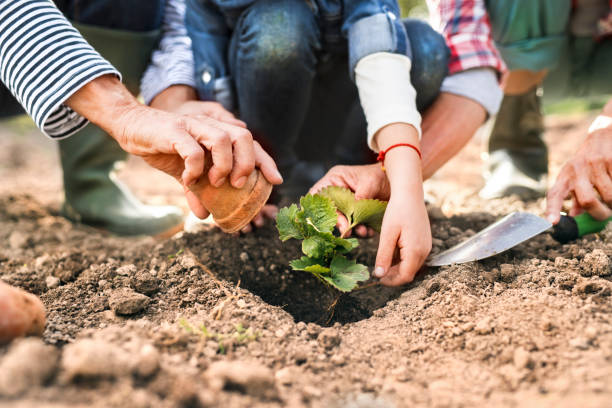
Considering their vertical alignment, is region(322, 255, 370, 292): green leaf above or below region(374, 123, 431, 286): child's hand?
below

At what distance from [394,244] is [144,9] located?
5.11 ft

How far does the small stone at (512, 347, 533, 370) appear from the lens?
0.98 m

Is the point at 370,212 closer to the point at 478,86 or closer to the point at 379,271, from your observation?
the point at 379,271

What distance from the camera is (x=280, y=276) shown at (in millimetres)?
1621

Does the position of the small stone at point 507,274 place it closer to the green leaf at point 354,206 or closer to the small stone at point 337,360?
the green leaf at point 354,206

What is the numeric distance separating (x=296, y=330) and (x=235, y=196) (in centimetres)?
44

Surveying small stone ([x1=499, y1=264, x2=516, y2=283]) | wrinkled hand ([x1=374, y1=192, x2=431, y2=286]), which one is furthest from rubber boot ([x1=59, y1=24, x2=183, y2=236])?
A: small stone ([x1=499, y1=264, x2=516, y2=283])

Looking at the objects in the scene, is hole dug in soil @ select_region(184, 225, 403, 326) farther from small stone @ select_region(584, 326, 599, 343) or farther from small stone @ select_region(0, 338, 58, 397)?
small stone @ select_region(0, 338, 58, 397)

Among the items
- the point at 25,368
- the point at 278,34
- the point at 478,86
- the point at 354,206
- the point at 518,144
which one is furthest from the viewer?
the point at 518,144

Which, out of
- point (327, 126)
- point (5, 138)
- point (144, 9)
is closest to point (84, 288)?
point (144, 9)

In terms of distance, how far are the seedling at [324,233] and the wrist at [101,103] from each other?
571mm

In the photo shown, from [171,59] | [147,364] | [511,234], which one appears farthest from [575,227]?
[171,59]

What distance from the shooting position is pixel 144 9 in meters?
2.01

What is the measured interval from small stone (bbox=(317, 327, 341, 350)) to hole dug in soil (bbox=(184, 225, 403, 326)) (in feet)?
0.87
